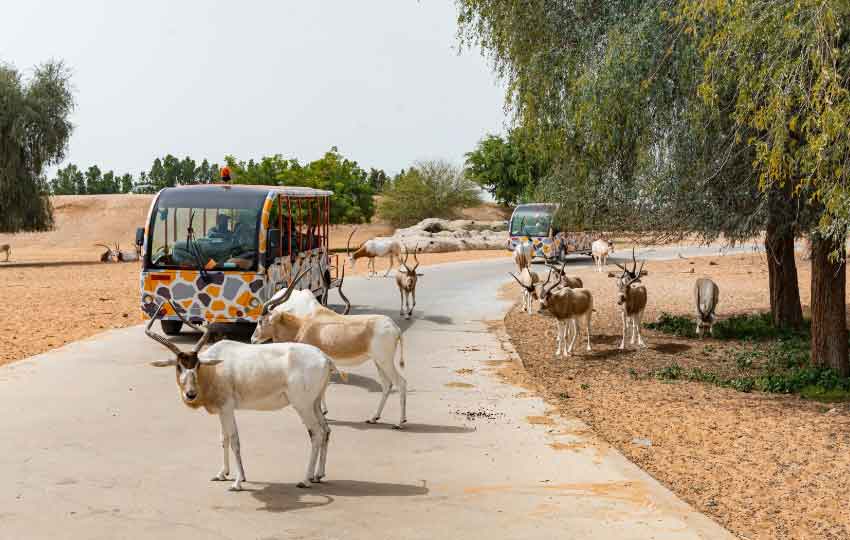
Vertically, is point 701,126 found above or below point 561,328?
above

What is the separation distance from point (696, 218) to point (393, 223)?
6551cm

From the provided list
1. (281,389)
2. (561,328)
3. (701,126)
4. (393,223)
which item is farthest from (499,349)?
(393,223)

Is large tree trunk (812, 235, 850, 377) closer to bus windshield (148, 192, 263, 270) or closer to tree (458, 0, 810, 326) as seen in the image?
tree (458, 0, 810, 326)

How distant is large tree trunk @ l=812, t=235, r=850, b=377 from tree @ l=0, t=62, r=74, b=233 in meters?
41.8

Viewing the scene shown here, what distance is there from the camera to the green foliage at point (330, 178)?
68.8 meters

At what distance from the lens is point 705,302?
18672 mm

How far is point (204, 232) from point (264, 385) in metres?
8.72

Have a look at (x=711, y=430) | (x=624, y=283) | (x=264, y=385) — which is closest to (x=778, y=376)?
(x=624, y=283)

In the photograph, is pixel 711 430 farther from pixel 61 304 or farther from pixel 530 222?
pixel 530 222

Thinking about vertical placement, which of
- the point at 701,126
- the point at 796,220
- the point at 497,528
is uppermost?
the point at 701,126

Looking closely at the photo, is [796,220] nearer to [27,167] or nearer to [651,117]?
[651,117]

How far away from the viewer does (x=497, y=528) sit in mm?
6930

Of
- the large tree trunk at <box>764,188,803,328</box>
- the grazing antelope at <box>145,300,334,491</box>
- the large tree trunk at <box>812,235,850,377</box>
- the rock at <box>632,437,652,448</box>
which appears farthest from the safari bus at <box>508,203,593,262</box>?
the grazing antelope at <box>145,300,334,491</box>

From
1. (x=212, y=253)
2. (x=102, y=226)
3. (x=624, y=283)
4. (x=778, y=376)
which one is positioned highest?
(x=102, y=226)
